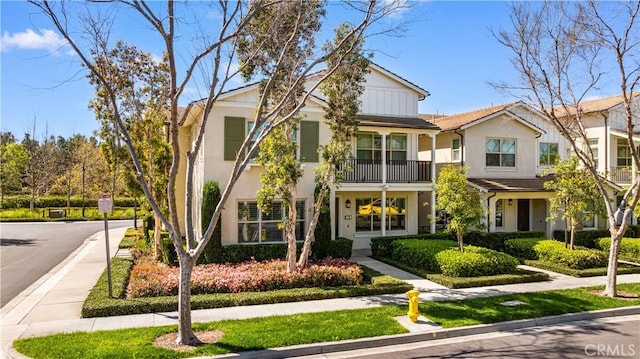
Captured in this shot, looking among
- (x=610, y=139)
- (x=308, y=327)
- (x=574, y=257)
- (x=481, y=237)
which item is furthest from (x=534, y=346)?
(x=610, y=139)

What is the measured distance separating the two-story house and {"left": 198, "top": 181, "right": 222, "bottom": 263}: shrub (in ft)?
40.1

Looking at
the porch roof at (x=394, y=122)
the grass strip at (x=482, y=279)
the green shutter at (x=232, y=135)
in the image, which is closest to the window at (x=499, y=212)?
the porch roof at (x=394, y=122)

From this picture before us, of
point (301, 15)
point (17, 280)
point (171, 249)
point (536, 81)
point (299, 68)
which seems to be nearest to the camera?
point (301, 15)

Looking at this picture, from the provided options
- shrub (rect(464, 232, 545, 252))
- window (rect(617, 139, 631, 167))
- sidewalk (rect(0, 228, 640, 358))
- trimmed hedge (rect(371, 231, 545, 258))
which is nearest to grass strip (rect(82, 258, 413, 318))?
sidewalk (rect(0, 228, 640, 358))

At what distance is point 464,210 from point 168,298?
32.6 feet

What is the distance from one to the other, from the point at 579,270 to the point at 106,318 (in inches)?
576

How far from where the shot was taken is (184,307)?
7902 mm

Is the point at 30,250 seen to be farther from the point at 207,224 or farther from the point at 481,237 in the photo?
the point at 481,237

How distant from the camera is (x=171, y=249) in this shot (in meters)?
14.7

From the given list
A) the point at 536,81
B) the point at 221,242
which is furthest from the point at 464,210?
the point at 221,242

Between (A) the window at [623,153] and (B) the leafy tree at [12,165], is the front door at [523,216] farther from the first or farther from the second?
(B) the leafy tree at [12,165]

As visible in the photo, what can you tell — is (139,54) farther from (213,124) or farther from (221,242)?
(221,242)

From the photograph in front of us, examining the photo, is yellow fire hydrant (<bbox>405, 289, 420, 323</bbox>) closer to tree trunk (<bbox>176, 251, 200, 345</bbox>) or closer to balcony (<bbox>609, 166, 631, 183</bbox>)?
tree trunk (<bbox>176, 251, 200, 345</bbox>)

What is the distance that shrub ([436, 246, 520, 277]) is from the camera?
1344cm
